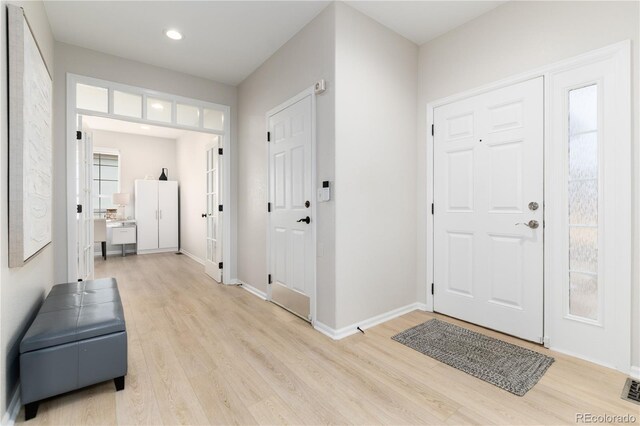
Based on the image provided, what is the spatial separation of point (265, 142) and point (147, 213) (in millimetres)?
4727

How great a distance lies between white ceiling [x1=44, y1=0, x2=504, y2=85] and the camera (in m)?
2.57

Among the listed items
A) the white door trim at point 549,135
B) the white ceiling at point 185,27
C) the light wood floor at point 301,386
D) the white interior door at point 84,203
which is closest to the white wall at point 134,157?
the white interior door at point 84,203

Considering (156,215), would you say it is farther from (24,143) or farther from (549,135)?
(549,135)

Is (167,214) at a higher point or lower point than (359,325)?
higher

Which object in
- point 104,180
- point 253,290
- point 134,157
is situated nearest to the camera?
point 253,290

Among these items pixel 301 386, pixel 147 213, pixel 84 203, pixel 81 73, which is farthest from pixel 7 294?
pixel 147 213

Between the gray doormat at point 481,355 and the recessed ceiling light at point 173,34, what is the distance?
3.47 meters

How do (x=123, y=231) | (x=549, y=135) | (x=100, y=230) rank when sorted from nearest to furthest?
(x=549, y=135) < (x=100, y=230) < (x=123, y=231)

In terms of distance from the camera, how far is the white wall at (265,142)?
8.45 ft

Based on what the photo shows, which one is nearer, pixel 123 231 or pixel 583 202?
pixel 583 202

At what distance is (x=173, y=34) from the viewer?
299 cm

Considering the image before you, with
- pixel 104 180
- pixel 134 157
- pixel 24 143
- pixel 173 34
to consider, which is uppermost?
pixel 173 34

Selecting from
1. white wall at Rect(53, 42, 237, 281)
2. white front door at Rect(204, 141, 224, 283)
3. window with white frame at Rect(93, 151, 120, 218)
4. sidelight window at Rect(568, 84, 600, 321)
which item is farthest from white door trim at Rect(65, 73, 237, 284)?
window with white frame at Rect(93, 151, 120, 218)

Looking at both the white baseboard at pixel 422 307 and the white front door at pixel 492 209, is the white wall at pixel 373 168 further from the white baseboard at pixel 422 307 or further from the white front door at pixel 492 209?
the white front door at pixel 492 209
